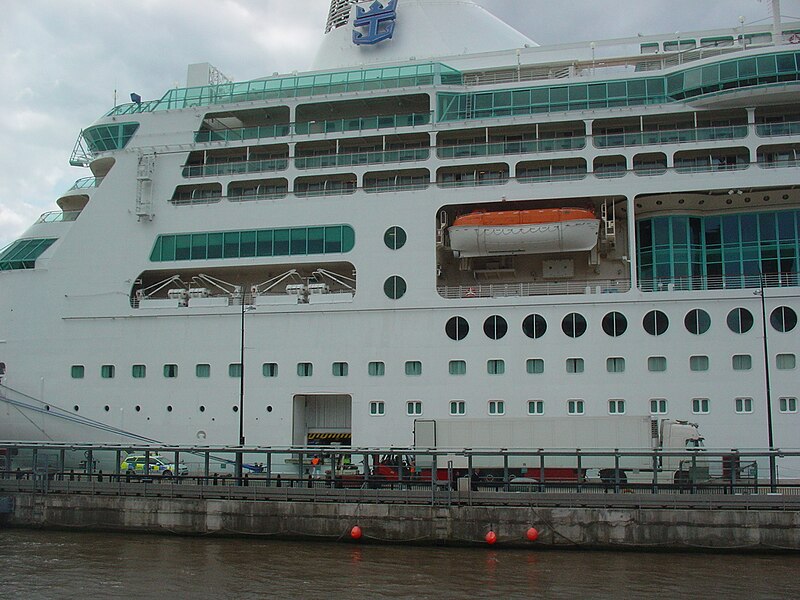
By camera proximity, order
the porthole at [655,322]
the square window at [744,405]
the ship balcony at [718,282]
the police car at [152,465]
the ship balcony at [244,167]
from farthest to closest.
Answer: the ship balcony at [244,167], the ship balcony at [718,282], the porthole at [655,322], the police car at [152,465], the square window at [744,405]

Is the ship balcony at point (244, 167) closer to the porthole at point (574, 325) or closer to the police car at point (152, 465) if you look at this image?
Result: the police car at point (152, 465)

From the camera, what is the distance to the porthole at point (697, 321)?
2681 centimetres

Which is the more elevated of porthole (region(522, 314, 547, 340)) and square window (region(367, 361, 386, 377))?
porthole (region(522, 314, 547, 340))

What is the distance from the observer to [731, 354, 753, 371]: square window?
2622 cm

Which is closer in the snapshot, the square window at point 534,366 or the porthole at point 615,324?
the porthole at point 615,324

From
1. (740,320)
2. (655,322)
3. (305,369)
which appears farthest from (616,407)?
(305,369)

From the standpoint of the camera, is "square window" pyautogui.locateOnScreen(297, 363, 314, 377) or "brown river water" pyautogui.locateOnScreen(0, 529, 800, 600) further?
"square window" pyautogui.locateOnScreen(297, 363, 314, 377)

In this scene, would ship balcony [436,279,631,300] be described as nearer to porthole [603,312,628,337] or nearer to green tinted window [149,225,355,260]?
porthole [603,312,628,337]

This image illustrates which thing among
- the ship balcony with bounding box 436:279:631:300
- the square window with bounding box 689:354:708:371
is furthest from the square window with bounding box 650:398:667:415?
the ship balcony with bounding box 436:279:631:300

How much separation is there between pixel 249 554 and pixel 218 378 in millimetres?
10754

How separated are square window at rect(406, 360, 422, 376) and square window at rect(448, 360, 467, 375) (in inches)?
41.4

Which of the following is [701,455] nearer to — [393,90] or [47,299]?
[393,90]

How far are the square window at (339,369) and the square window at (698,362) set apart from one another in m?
11.6

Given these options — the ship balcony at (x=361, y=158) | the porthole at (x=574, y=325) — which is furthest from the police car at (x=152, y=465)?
the porthole at (x=574, y=325)
